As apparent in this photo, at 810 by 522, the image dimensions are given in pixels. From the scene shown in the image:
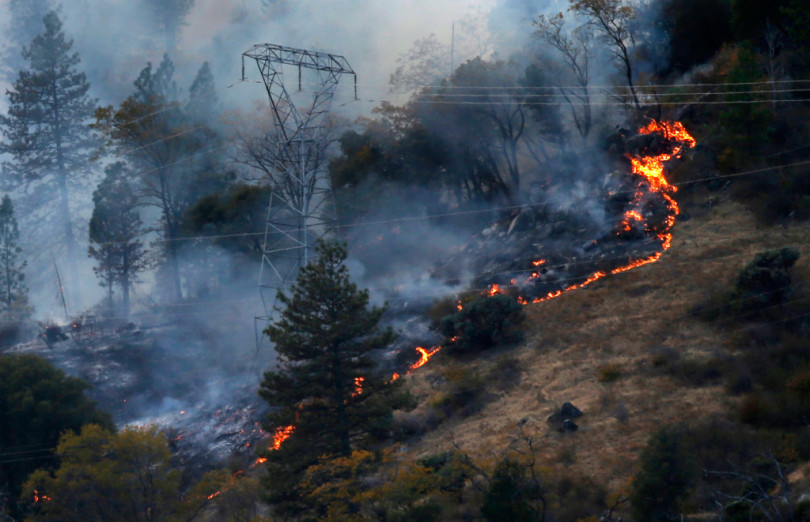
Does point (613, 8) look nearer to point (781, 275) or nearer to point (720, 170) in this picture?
point (720, 170)

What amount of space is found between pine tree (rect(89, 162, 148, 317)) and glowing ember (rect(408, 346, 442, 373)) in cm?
3082

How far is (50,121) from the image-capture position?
7275cm

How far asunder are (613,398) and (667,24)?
3840cm

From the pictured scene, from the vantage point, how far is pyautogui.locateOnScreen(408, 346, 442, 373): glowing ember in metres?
37.2

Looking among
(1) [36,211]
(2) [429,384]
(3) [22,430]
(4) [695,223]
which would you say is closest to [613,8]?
(4) [695,223]

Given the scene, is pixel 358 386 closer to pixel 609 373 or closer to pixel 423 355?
pixel 609 373

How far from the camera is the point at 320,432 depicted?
2469cm

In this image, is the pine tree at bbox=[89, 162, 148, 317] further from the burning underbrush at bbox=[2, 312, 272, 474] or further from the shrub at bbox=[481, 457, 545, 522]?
the shrub at bbox=[481, 457, 545, 522]

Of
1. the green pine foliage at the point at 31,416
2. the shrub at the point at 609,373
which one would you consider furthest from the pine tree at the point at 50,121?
the shrub at the point at 609,373

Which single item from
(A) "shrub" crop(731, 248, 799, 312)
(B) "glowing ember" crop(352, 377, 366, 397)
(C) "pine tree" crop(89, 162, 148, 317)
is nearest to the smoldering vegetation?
(C) "pine tree" crop(89, 162, 148, 317)

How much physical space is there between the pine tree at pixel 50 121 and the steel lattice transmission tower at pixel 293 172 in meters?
21.8

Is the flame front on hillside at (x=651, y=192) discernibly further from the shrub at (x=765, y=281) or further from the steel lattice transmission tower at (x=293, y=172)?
the steel lattice transmission tower at (x=293, y=172)

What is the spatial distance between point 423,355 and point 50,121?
2072 inches

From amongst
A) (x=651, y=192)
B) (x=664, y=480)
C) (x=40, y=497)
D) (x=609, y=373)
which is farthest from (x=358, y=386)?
(x=651, y=192)
